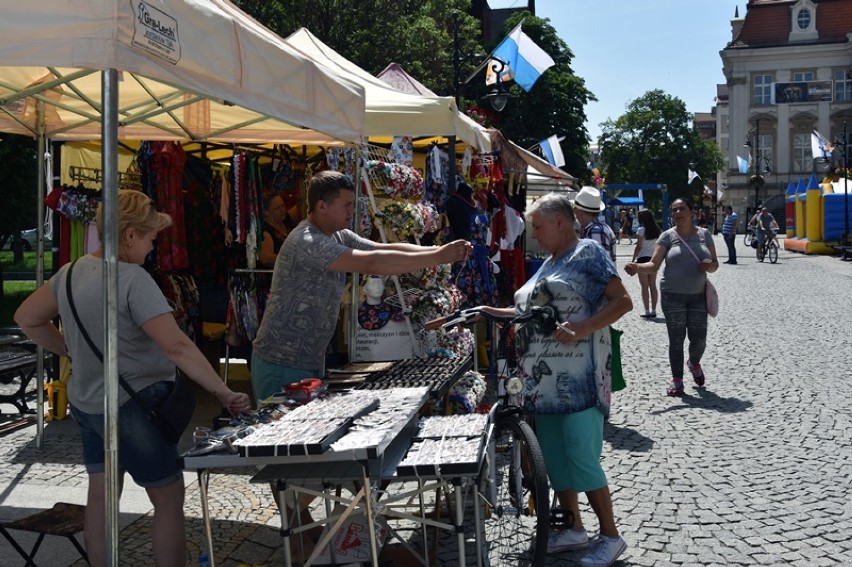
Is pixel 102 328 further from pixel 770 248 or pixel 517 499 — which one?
pixel 770 248

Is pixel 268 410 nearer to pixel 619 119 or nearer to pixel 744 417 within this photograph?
pixel 744 417

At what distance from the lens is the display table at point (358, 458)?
317cm

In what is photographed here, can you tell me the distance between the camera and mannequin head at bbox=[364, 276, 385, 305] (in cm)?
725

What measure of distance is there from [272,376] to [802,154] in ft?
265

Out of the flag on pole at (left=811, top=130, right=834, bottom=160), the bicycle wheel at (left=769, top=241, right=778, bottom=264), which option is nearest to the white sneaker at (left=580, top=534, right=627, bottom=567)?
the bicycle wheel at (left=769, top=241, right=778, bottom=264)

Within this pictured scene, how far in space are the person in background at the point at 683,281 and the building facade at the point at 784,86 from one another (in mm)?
71816

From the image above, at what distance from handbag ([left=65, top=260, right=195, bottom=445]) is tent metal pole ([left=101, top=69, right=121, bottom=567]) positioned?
0.65ft

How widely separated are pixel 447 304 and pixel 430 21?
21803 mm

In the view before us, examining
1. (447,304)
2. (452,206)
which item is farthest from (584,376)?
(452,206)

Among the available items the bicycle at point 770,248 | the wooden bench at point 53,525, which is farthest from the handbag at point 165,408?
the bicycle at point 770,248

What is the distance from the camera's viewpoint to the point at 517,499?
4.48 meters

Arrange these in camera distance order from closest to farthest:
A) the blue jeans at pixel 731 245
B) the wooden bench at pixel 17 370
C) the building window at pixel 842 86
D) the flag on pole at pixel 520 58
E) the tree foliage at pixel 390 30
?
1. the wooden bench at pixel 17 370
2. the flag on pole at pixel 520 58
3. the tree foliage at pixel 390 30
4. the blue jeans at pixel 731 245
5. the building window at pixel 842 86

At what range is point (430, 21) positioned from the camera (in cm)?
2753

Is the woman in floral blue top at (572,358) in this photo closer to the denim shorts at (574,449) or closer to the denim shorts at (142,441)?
the denim shorts at (574,449)
